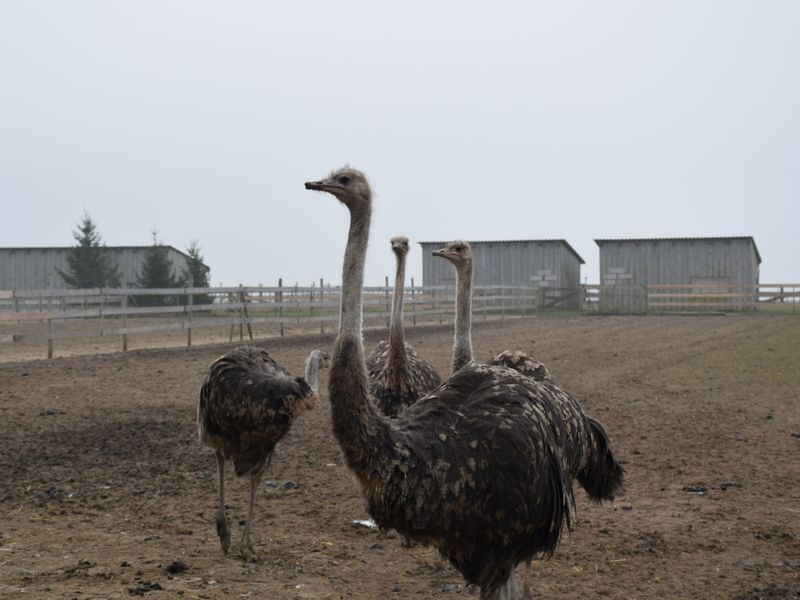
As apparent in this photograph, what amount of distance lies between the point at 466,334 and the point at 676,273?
114ft

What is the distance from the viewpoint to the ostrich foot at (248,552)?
516cm

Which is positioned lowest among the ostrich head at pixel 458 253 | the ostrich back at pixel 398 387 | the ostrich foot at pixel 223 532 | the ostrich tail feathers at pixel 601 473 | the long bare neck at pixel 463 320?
the ostrich foot at pixel 223 532

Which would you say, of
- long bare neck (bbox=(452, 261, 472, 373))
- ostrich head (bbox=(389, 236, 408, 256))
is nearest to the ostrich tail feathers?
long bare neck (bbox=(452, 261, 472, 373))

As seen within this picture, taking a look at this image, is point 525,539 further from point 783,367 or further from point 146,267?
point 146,267

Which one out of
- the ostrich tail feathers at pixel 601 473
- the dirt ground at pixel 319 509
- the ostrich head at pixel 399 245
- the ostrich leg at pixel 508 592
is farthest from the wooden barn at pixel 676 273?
the ostrich leg at pixel 508 592

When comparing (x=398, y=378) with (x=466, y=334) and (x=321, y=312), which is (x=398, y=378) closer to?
(x=466, y=334)

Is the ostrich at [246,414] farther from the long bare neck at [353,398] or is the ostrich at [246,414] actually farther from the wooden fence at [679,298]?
the wooden fence at [679,298]

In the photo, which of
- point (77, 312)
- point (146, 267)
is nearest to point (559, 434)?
point (77, 312)

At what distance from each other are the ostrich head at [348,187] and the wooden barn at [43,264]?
35307 mm

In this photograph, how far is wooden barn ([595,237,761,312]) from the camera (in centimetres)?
3678

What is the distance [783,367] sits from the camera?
14320 millimetres

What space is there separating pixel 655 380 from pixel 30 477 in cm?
890

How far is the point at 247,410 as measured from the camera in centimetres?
546

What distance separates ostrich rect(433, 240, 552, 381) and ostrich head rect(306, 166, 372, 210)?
1514 mm
